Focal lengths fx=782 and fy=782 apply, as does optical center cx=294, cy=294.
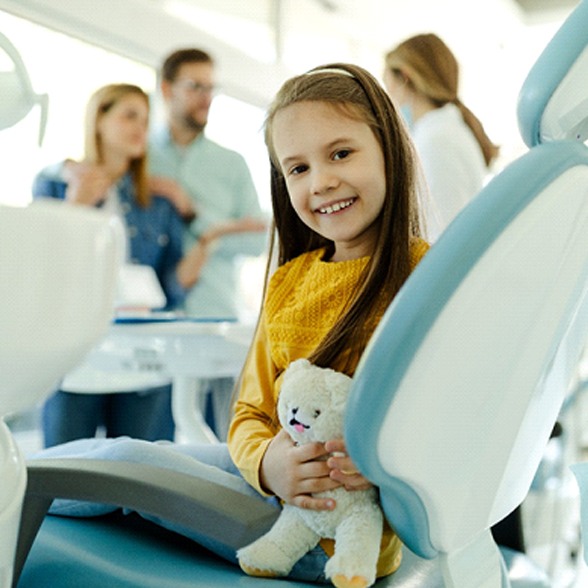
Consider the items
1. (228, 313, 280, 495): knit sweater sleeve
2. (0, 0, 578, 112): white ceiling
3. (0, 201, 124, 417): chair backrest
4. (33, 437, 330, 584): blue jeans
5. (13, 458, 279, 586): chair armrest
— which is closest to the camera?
(0, 201, 124, 417): chair backrest

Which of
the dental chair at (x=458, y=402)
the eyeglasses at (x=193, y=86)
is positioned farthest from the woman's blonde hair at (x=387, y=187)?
the eyeglasses at (x=193, y=86)

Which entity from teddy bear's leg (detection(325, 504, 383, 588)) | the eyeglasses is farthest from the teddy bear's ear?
the eyeglasses

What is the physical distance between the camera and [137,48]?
12.1ft

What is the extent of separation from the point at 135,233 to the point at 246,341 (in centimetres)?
68

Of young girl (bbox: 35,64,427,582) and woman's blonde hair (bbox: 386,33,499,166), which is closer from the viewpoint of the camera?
young girl (bbox: 35,64,427,582)

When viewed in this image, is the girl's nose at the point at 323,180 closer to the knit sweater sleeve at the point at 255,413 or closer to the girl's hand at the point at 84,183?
the knit sweater sleeve at the point at 255,413

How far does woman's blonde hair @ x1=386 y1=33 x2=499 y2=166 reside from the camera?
1.92 metres

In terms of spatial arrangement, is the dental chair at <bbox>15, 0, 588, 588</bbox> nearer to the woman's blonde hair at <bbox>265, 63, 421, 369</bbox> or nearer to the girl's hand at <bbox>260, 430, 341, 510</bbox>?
the girl's hand at <bbox>260, 430, 341, 510</bbox>

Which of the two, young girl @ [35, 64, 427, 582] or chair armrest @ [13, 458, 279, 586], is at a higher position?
young girl @ [35, 64, 427, 582]

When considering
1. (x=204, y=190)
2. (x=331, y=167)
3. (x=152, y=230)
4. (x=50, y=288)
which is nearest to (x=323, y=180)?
(x=331, y=167)

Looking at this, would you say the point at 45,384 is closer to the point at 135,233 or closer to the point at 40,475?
the point at 40,475

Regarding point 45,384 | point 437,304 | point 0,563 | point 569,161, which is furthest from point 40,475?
point 569,161

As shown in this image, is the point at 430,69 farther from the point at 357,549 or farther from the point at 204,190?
the point at 357,549

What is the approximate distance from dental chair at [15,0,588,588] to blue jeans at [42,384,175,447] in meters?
1.53
